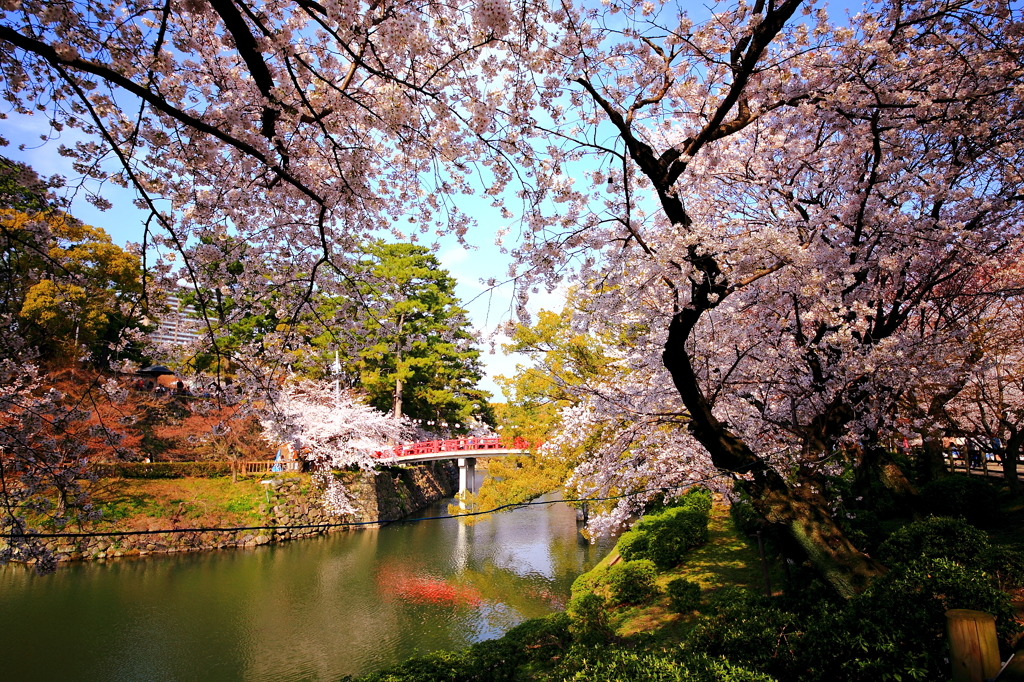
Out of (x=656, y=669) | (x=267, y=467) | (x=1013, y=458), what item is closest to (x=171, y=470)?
(x=267, y=467)

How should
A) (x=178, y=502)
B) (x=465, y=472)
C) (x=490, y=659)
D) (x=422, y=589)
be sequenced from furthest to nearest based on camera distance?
(x=465, y=472), (x=178, y=502), (x=422, y=589), (x=490, y=659)

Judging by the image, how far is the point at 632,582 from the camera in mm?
7723

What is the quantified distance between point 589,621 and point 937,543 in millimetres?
3695

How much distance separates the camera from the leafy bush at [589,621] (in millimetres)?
5719

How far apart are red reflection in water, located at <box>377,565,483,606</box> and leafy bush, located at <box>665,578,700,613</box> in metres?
4.65

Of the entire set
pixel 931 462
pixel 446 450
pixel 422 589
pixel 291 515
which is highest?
pixel 446 450

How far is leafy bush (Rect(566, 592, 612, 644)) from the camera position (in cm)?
572

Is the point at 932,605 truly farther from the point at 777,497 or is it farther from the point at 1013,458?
the point at 1013,458

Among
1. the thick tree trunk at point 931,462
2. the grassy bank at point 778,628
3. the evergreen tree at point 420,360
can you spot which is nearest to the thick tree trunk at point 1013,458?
the grassy bank at point 778,628

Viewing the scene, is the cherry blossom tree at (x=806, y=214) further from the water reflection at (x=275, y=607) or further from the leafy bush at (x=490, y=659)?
the water reflection at (x=275, y=607)

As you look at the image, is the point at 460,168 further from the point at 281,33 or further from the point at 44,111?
the point at 44,111

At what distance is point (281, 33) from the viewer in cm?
293

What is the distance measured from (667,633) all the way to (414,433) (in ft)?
64.5

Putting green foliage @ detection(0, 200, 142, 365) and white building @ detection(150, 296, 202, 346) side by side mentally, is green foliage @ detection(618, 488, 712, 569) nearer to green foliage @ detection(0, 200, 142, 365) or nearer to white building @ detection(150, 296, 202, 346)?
white building @ detection(150, 296, 202, 346)
